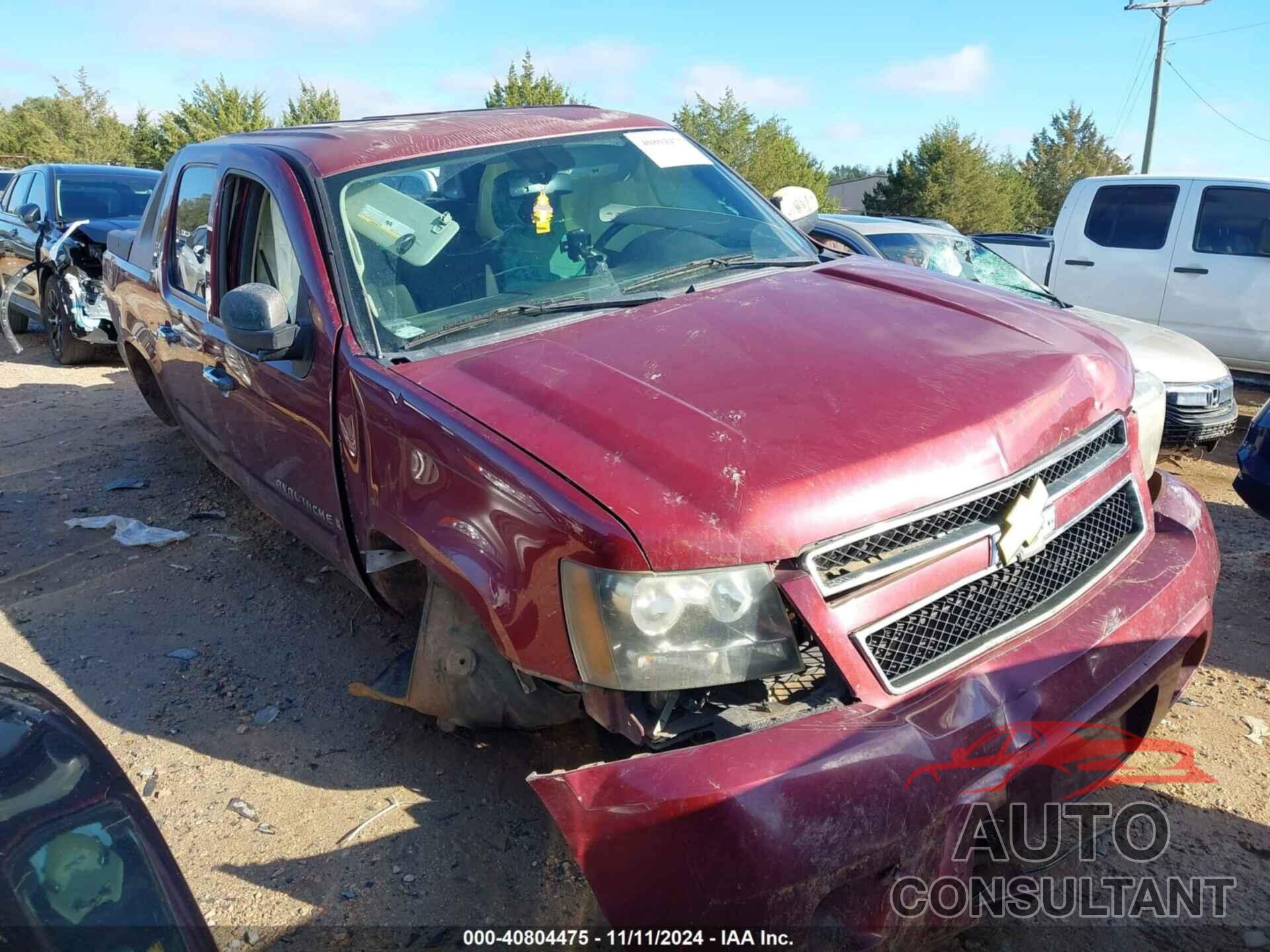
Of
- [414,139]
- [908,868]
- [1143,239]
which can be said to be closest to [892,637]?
[908,868]

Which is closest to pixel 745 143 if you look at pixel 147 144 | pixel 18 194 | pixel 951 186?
pixel 951 186

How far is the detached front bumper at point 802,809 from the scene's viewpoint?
167 centimetres

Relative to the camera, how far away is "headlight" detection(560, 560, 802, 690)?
6.13 feet

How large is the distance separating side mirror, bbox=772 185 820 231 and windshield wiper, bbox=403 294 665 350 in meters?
1.54

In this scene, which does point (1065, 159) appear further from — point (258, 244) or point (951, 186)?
point (258, 244)

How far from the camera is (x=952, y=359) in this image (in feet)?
7.82

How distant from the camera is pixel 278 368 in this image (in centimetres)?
312

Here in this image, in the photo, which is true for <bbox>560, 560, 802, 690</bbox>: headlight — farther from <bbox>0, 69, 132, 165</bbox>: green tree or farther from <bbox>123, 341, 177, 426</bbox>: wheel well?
<bbox>0, 69, 132, 165</bbox>: green tree

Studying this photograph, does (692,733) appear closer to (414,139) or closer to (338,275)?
(338,275)

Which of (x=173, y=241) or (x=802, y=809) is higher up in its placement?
(x=173, y=241)

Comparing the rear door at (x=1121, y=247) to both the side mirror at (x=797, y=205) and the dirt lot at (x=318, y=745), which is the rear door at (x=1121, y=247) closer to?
the dirt lot at (x=318, y=745)

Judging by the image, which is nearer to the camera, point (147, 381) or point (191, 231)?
point (191, 231)

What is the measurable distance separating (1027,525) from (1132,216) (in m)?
7.31

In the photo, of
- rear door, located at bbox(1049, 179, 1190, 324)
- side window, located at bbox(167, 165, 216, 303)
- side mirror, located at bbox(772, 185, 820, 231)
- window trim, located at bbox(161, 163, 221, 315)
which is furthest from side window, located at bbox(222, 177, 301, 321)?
rear door, located at bbox(1049, 179, 1190, 324)
